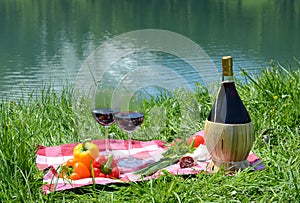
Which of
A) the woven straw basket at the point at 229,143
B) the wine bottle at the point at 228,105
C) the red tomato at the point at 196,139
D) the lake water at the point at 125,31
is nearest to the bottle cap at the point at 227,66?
the wine bottle at the point at 228,105

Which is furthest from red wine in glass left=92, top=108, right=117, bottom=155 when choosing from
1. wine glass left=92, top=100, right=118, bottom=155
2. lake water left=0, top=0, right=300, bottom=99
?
lake water left=0, top=0, right=300, bottom=99

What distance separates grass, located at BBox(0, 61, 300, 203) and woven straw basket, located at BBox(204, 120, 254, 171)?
0.10 metres

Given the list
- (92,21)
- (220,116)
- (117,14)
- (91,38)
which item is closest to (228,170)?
(220,116)

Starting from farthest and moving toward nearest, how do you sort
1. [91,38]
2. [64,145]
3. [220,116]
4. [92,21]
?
[92,21] → [91,38] → [64,145] → [220,116]

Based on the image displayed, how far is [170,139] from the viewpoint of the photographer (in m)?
3.53

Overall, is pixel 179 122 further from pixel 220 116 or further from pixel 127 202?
pixel 127 202

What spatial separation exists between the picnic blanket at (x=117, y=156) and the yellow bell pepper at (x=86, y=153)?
0.41ft

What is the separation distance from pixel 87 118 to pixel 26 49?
10810 millimetres

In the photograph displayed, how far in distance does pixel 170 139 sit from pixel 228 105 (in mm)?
943

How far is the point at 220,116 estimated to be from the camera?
2643mm

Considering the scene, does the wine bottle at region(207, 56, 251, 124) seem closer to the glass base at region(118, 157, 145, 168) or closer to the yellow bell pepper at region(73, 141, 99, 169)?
the glass base at region(118, 157, 145, 168)

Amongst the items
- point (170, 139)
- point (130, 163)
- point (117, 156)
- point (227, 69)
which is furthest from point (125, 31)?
point (227, 69)

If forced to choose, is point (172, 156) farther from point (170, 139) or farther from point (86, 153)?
point (170, 139)

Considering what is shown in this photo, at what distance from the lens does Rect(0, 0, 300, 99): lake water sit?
9973mm
